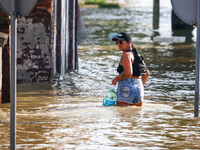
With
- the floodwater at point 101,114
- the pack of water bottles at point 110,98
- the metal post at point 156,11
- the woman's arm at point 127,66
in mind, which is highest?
the metal post at point 156,11

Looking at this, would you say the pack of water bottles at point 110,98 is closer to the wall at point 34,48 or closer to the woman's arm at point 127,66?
the woman's arm at point 127,66

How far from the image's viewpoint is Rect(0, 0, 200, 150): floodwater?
→ 6840 mm

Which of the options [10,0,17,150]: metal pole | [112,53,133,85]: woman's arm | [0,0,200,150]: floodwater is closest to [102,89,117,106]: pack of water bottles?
[0,0,200,150]: floodwater

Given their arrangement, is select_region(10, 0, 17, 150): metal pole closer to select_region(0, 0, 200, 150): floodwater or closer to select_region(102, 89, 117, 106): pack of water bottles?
select_region(0, 0, 200, 150): floodwater

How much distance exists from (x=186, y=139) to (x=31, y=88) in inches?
195

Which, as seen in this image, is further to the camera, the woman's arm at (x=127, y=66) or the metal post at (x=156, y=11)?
the metal post at (x=156, y=11)

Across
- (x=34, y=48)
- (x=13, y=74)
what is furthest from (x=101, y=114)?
(x=34, y=48)

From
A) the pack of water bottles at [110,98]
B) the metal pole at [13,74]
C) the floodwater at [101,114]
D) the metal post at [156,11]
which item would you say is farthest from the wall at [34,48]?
the metal post at [156,11]

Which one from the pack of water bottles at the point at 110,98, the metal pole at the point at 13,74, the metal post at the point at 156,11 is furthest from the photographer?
the metal post at the point at 156,11

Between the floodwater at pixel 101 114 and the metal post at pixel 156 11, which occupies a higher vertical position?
the metal post at pixel 156 11

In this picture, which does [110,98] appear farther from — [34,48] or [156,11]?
[156,11]

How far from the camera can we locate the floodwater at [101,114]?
22.4ft

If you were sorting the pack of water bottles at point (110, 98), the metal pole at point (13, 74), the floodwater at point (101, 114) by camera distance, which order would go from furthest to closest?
the pack of water bottles at point (110, 98) → the floodwater at point (101, 114) → the metal pole at point (13, 74)

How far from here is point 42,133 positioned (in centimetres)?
725
